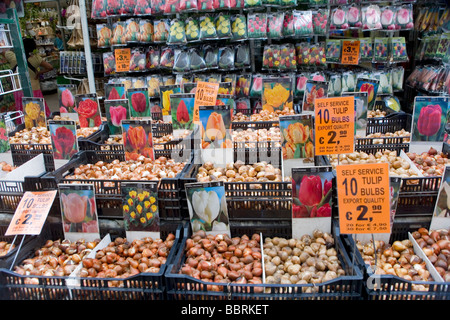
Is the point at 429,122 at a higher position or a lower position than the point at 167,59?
lower

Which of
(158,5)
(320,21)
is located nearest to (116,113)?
(158,5)

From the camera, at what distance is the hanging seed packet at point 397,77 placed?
5.11 metres

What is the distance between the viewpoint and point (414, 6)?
5.45 meters

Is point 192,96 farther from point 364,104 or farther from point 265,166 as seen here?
point 364,104

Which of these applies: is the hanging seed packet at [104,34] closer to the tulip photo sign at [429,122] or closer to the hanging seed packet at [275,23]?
the hanging seed packet at [275,23]

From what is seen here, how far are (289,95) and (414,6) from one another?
2.87m

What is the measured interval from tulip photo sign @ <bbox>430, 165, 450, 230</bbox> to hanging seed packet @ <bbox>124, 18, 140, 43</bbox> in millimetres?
4118

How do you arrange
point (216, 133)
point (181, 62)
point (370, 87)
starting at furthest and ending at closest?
point (181, 62) → point (370, 87) → point (216, 133)

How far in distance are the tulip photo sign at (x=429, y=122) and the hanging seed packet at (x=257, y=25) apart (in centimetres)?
241

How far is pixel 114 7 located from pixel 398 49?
366cm

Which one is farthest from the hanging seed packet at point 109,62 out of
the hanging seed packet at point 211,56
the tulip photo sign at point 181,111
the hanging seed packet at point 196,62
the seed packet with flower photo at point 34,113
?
the tulip photo sign at point 181,111

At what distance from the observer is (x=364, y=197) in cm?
165

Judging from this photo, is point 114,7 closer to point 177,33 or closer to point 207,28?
point 177,33
